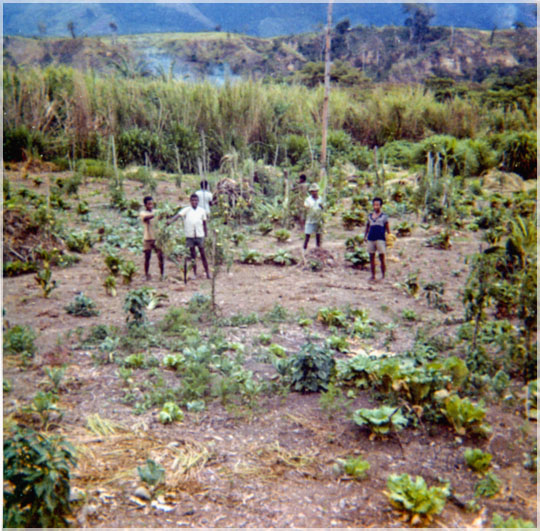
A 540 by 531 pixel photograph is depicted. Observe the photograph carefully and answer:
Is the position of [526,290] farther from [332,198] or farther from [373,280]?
[332,198]

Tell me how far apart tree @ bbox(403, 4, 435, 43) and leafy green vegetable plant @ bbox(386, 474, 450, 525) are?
4893cm

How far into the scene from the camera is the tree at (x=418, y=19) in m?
44.8

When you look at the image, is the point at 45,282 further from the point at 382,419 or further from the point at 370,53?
the point at 370,53

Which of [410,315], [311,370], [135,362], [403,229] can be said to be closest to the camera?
[311,370]

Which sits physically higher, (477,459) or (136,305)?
(136,305)

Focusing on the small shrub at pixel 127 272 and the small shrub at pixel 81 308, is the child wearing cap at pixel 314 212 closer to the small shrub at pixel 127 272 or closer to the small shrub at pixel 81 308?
the small shrub at pixel 127 272

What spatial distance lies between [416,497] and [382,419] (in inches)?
28.6

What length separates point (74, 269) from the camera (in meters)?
7.48

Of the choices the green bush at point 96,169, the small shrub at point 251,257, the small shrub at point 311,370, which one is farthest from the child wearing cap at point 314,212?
the green bush at point 96,169

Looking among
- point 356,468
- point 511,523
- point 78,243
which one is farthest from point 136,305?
point 511,523

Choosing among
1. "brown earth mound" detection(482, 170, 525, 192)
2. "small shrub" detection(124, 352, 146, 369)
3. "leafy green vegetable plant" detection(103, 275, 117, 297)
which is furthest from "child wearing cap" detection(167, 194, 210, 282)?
"brown earth mound" detection(482, 170, 525, 192)

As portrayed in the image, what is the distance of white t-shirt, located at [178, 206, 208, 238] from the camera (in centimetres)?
721

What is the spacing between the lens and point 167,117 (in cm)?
1516

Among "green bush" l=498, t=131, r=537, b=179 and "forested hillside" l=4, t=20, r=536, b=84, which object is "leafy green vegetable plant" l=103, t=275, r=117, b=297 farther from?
"forested hillside" l=4, t=20, r=536, b=84
